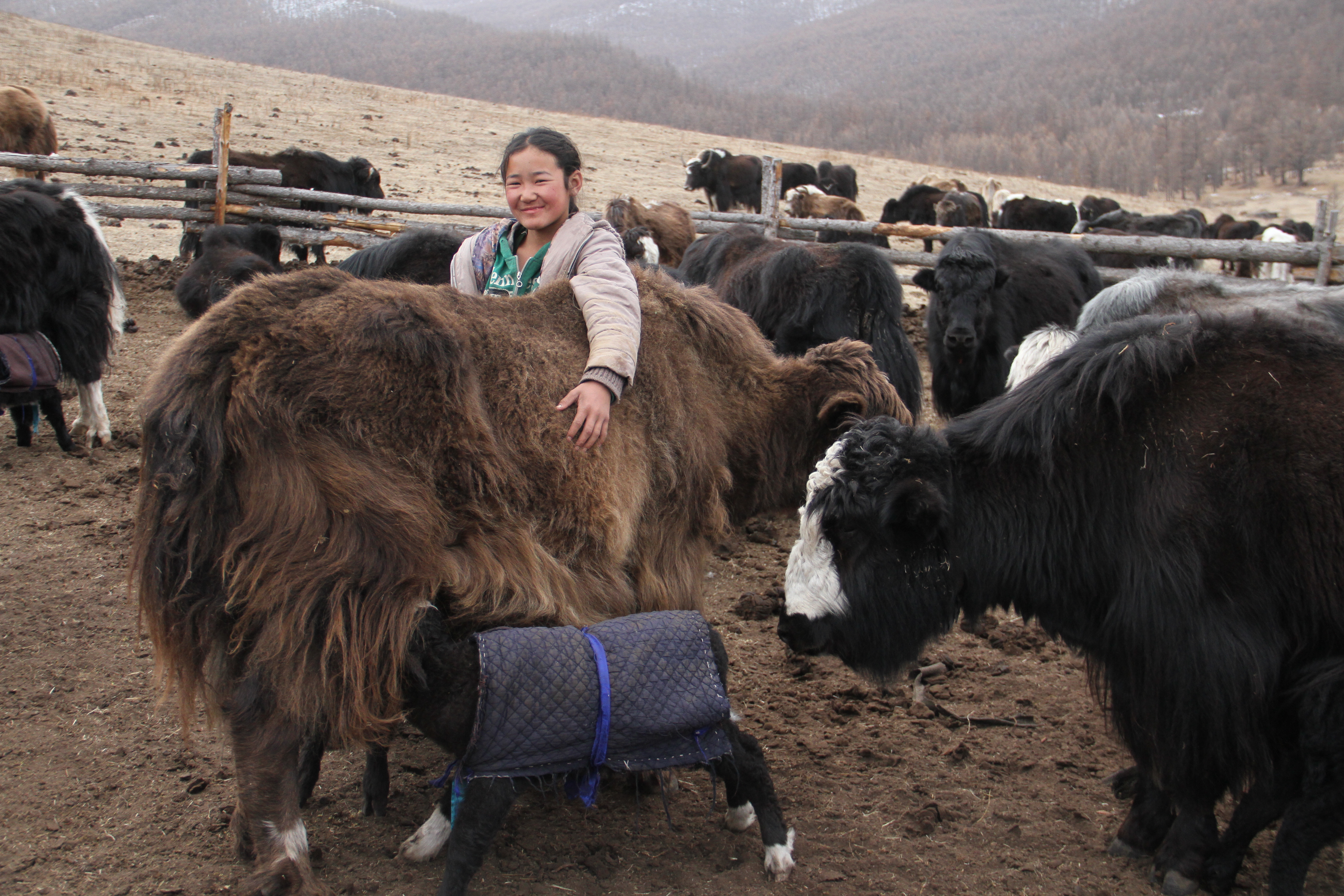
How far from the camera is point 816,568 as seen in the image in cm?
276

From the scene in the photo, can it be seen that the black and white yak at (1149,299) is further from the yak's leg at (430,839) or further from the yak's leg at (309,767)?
the yak's leg at (309,767)

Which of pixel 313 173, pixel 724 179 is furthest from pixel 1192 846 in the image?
pixel 724 179

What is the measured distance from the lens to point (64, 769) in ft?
10.1

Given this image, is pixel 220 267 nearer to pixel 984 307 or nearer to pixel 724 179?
pixel 984 307

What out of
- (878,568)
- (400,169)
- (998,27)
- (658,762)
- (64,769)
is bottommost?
(64,769)

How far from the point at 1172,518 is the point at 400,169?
22833 millimetres

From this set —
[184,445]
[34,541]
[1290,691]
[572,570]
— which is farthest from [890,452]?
[34,541]

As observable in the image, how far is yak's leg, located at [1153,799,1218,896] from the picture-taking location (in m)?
2.64

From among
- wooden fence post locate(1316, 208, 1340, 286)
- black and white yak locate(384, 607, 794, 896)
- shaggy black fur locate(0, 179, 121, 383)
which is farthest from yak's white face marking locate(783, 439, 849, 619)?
wooden fence post locate(1316, 208, 1340, 286)

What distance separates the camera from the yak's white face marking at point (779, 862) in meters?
2.70

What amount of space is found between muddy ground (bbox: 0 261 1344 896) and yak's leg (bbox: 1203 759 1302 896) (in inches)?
6.6

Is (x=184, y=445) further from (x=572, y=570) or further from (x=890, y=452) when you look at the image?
(x=890, y=452)

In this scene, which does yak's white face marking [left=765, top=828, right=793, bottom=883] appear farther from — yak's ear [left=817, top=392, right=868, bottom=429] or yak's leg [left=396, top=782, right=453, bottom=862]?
yak's ear [left=817, top=392, right=868, bottom=429]

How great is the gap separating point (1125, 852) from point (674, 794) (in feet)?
4.69
